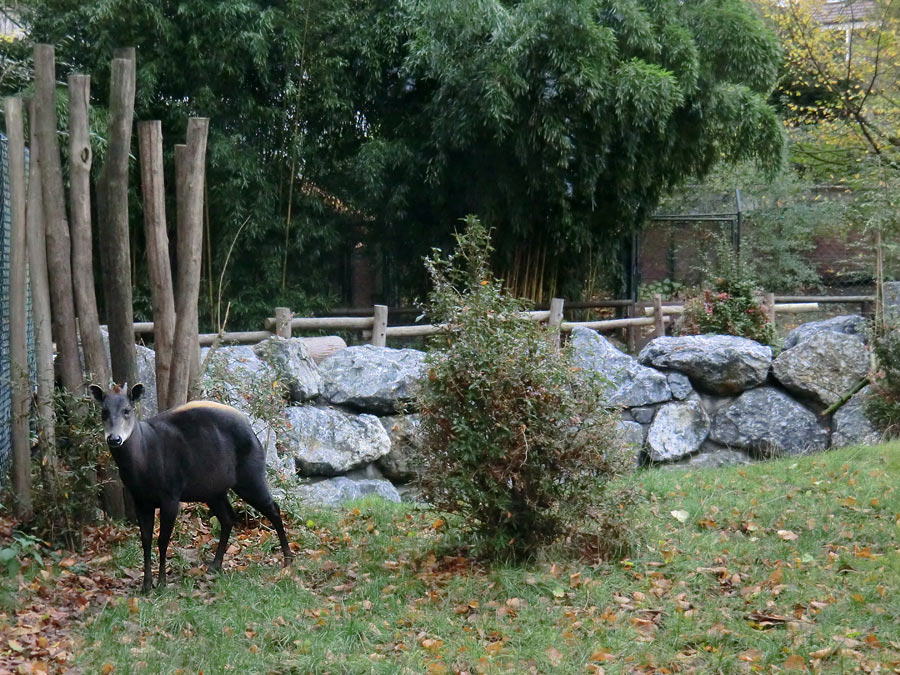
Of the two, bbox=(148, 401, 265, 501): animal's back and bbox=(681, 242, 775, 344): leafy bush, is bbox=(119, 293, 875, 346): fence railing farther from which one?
bbox=(148, 401, 265, 501): animal's back

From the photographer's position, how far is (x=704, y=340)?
1161 cm

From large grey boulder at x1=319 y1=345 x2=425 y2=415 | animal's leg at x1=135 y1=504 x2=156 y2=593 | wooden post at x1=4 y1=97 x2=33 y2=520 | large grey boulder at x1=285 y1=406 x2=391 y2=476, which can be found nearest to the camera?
animal's leg at x1=135 y1=504 x2=156 y2=593

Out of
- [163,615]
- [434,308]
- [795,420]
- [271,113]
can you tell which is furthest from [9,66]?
[795,420]

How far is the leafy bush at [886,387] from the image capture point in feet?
32.0

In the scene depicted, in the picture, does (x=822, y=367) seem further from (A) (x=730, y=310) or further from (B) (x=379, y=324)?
(B) (x=379, y=324)

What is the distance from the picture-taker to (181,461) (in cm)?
503

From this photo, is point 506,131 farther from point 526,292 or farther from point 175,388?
point 175,388

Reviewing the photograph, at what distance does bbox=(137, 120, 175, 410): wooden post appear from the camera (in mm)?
6023

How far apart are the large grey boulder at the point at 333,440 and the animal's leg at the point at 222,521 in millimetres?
2905

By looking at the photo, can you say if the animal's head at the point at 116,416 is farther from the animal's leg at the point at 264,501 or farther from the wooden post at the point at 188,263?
the wooden post at the point at 188,263

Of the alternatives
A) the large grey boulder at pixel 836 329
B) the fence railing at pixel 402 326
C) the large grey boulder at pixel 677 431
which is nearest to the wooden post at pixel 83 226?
the fence railing at pixel 402 326

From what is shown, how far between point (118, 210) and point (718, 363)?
7436 millimetres

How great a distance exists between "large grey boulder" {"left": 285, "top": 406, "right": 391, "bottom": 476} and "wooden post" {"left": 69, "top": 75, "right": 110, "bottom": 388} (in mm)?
2612

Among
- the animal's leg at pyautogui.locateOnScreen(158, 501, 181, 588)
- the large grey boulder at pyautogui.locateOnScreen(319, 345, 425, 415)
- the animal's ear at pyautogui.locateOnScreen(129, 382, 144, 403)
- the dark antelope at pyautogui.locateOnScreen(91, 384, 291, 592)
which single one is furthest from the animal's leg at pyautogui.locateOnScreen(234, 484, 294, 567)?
the large grey boulder at pyautogui.locateOnScreen(319, 345, 425, 415)
